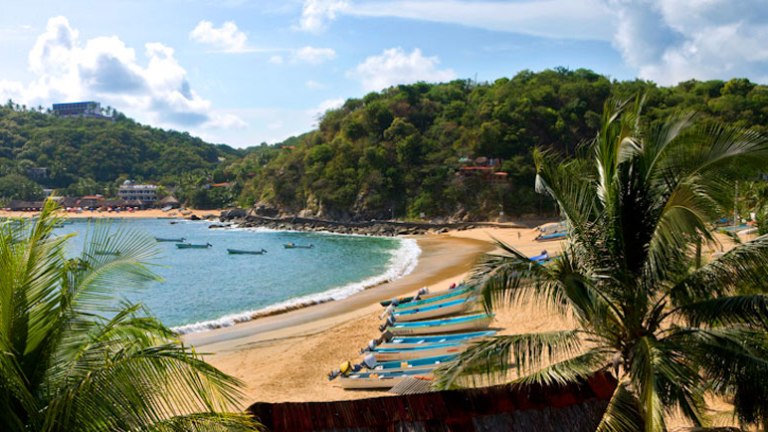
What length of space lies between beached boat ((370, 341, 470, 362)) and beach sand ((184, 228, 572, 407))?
131 cm

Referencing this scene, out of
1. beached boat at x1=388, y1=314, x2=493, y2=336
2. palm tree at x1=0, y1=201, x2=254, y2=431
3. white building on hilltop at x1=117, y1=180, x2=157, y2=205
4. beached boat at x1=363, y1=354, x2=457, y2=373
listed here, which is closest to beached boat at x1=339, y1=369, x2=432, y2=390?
beached boat at x1=363, y1=354, x2=457, y2=373

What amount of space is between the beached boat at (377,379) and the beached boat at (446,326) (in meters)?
3.45

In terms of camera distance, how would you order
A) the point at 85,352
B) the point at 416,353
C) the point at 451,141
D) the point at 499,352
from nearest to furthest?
the point at 85,352 < the point at 499,352 < the point at 416,353 < the point at 451,141

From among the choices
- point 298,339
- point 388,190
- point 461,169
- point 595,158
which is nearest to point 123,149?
point 388,190

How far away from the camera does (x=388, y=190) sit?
2800 inches

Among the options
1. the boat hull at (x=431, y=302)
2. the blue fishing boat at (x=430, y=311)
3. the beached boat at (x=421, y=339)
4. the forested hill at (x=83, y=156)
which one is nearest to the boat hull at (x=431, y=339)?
the beached boat at (x=421, y=339)

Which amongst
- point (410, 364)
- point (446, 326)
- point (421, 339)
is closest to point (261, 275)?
point (446, 326)

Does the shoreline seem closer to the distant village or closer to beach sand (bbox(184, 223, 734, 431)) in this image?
beach sand (bbox(184, 223, 734, 431))

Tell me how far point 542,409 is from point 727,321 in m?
2.17

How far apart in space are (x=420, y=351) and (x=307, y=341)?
542 cm

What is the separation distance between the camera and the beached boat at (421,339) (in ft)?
48.1

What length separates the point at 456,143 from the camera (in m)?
71.4

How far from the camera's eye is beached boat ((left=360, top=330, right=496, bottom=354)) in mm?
14672

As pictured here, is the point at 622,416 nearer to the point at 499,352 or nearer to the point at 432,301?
the point at 499,352
